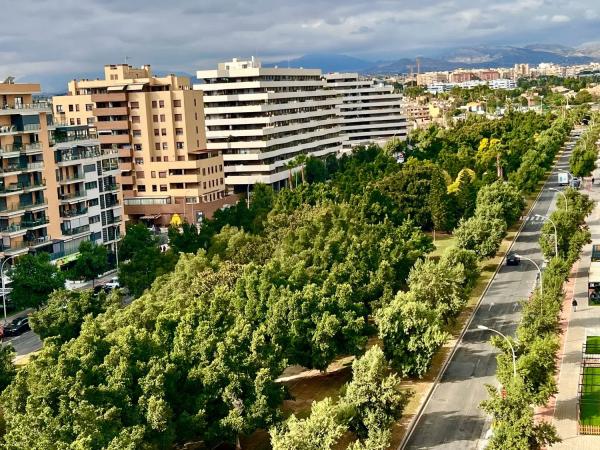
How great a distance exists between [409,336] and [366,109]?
143m

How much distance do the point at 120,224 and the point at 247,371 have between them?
48.7 meters

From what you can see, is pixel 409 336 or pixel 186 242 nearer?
pixel 409 336

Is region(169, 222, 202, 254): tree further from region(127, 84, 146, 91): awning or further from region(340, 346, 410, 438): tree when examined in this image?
region(127, 84, 146, 91): awning

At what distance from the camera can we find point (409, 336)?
41125mm

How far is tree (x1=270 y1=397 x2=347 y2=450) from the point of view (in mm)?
28578

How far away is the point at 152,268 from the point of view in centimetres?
5738

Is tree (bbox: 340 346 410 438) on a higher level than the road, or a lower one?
higher

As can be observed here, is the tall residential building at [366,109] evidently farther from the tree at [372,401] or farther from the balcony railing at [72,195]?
the tree at [372,401]

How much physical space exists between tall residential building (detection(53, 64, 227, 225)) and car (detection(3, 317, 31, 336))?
130 ft

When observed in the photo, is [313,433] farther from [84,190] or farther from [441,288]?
[84,190]

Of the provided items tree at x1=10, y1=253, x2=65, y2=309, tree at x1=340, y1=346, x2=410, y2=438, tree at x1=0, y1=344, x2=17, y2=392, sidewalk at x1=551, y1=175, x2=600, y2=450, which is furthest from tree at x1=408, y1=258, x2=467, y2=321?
tree at x1=10, y1=253, x2=65, y2=309

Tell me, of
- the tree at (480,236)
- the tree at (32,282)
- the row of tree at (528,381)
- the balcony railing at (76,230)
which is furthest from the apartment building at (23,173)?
the row of tree at (528,381)

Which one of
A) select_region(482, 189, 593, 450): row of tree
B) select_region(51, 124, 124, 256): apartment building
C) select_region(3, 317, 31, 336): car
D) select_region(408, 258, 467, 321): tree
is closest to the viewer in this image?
select_region(482, 189, 593, 450): row of tree

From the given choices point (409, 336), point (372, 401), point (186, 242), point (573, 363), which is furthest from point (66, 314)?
point (573, 363)
